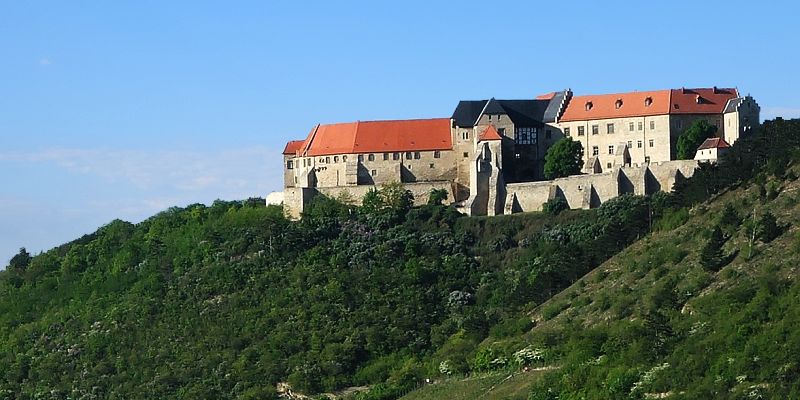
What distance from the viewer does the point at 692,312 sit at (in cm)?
8344

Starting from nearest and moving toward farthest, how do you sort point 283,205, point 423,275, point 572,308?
1. point 572,308
2. point 423,275
3. point 283,205

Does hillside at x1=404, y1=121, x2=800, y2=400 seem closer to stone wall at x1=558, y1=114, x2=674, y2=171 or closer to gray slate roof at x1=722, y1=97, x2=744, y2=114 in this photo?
gray slate roof at x1=722, y1=97, x2=744, y2=114

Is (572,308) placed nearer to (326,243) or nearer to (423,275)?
(423,275)

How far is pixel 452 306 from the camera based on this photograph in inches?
4023

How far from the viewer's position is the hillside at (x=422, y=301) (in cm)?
8119

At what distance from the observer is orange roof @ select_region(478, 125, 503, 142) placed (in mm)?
111312

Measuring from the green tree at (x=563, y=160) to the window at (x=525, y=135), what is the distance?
115 inches

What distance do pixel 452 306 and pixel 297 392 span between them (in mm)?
10298

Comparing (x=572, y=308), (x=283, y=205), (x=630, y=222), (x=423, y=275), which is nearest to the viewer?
(x=572, y=308)

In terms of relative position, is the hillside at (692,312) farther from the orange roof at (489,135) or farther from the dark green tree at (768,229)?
the orange roof at (489,135)

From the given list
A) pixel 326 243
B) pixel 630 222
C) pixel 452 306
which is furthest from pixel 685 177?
pixel 326 243

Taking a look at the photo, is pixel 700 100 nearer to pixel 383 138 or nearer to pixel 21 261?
pixel 383 138

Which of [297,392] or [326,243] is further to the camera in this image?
[326,243]

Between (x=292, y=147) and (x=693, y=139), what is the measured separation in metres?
27.5
